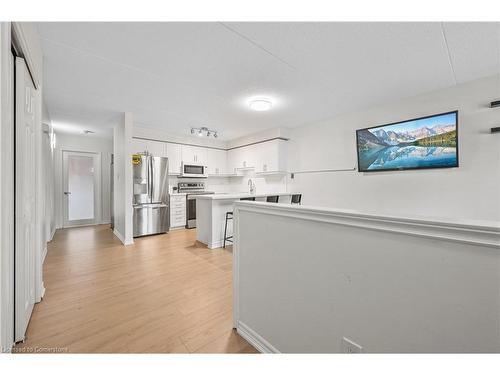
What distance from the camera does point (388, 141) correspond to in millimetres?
3521

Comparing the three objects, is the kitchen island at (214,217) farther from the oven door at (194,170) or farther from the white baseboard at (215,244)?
the oven door at (194,170)

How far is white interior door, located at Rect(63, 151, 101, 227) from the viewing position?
18.9ft

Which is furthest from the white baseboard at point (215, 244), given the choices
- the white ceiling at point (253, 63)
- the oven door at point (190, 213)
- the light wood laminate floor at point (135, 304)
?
the white ceiling at point (253, 63)

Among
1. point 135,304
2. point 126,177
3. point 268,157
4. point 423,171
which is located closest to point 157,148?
point 126,177

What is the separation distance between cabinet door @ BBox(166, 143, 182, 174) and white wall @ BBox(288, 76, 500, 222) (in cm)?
333

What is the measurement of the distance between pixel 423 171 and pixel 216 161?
4.99 meters

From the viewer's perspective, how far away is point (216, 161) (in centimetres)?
656

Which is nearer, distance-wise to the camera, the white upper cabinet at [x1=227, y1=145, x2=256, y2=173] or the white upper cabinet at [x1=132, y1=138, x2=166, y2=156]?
the white upper cabinet at [x1=132, y1=138, x2=166, y2=156]

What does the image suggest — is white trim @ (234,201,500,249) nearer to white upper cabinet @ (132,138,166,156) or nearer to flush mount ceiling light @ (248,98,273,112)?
flush mount ceiling light @ (248,98,273,112)

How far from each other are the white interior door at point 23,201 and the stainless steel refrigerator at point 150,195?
9.07 ft

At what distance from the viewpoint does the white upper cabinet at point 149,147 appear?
5.00 meters

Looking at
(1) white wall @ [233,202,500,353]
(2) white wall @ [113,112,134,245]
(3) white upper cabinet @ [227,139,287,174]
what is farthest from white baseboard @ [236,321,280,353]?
(3) white upper cabinet @ [227,139,287,174]

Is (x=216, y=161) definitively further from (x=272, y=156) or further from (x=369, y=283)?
(x=369, y=283)
